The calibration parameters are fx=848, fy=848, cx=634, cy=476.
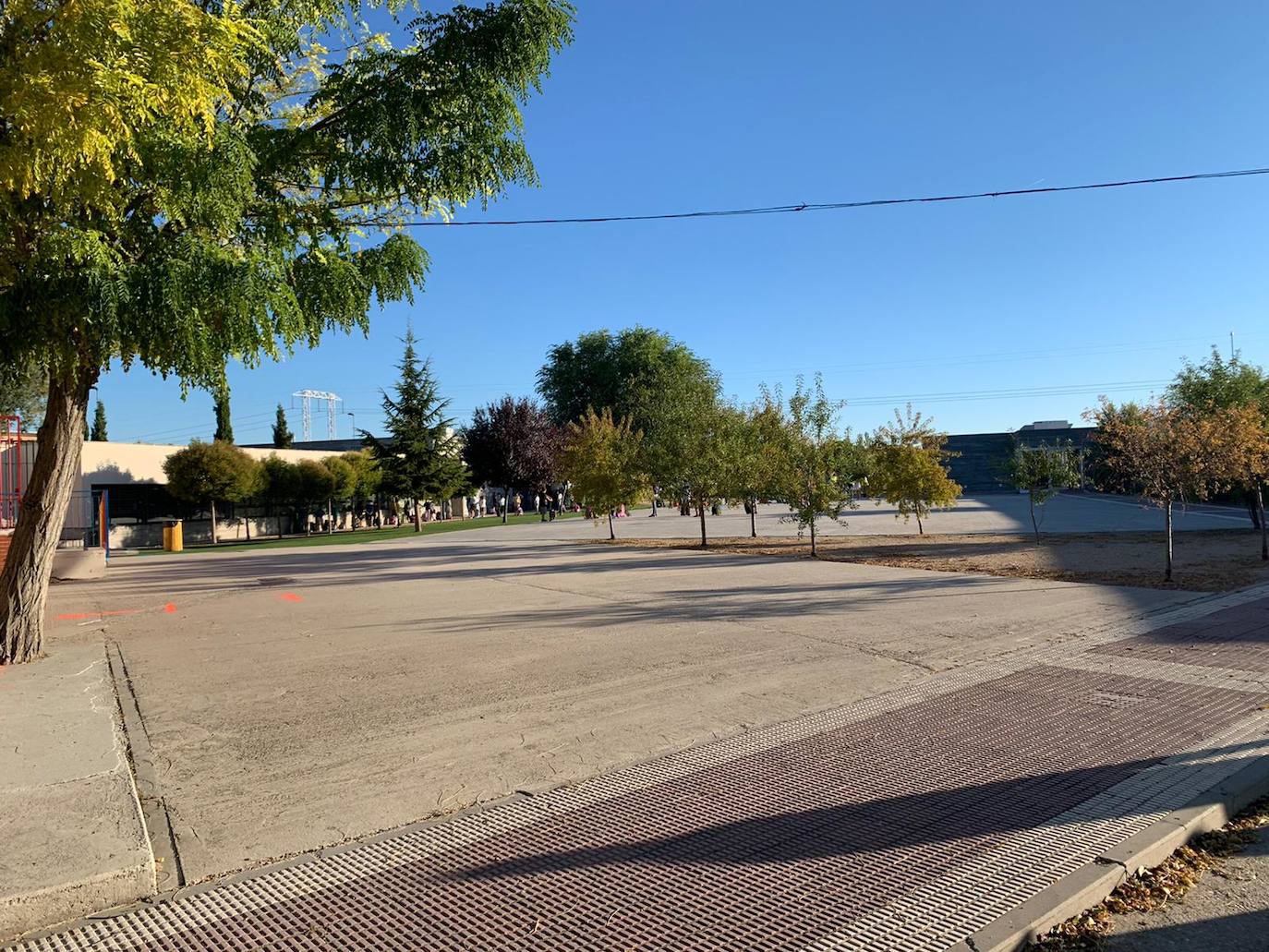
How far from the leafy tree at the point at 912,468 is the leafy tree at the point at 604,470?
852 cm

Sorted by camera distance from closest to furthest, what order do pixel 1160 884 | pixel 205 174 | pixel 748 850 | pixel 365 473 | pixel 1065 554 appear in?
pixel 1160 884
pixel 748 850
pixel 205 174
pixel 1065 554
pixel 365 473

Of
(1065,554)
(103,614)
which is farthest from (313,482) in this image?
(1065,554)

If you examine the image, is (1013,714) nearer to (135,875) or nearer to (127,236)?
(135,875)

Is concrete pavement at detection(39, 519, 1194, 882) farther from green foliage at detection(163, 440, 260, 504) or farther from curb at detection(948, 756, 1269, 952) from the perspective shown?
green foliage at detection(163, 440, 260, 504)

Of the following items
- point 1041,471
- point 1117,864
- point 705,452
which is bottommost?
point 1117,864

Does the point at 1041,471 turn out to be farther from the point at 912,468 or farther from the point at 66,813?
the point at 66,813

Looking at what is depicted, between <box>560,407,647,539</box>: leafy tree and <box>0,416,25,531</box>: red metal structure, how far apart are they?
1871 cm

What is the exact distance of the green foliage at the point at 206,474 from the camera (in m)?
38.6

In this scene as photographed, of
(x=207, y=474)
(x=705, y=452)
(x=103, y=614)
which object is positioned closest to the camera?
(x=103, y=614)

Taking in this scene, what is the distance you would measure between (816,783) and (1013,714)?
7.82 ft

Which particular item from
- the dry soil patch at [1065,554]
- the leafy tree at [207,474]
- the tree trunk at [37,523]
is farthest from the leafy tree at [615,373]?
the tree trunk at [37,523]

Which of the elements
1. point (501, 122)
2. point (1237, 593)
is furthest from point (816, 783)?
point (1237, 593)

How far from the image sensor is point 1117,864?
3.88 metres

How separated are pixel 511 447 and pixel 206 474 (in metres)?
19.4
